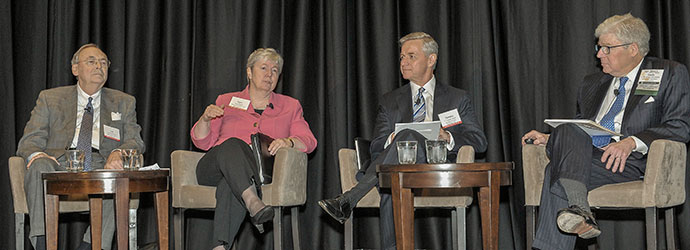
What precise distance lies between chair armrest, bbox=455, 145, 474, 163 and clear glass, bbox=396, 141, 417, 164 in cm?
47

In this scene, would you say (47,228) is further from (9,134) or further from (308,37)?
(308,37)

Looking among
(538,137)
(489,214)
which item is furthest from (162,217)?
(538,137)

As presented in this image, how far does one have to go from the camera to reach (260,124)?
4211mm

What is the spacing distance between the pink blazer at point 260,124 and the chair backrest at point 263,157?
0.96ft

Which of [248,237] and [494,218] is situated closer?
[494,218]

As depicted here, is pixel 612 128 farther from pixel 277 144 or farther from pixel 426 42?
pixel 277 144

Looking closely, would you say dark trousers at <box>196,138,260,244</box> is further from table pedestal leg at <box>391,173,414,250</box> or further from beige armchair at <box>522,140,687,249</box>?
beige armchair at <box>522,140,687,249</box>

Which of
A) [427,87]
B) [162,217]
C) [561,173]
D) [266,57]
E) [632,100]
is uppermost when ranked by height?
[266,57]

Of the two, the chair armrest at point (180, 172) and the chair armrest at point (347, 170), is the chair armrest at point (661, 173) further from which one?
the chair armrest at point (180, 172)

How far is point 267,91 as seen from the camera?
4.29 metres

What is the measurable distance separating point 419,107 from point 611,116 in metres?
1.07

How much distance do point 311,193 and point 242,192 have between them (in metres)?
1.22

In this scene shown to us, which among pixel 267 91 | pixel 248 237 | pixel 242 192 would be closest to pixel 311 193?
pixel 248 237

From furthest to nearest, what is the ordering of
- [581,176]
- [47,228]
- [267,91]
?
1. [267,91]
2. [47,228]
3. [581,176]
